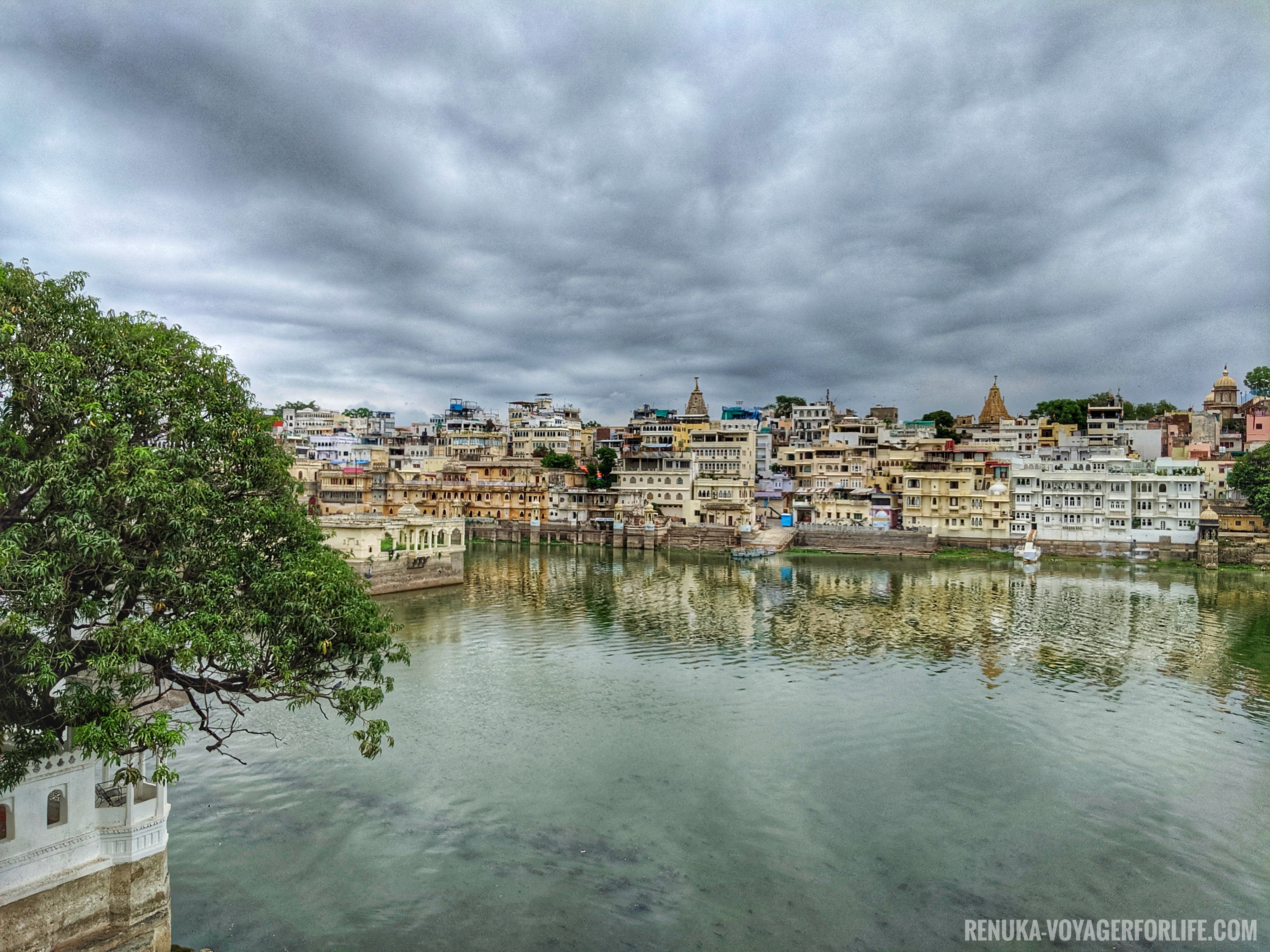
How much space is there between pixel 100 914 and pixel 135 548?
173 inches

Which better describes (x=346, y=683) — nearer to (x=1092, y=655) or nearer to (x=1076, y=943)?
(x=1076, y=943)

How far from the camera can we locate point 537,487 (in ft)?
232

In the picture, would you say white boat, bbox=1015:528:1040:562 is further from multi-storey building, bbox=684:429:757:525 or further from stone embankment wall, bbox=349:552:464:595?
stone embankment wall, bbox=349:552:464:595

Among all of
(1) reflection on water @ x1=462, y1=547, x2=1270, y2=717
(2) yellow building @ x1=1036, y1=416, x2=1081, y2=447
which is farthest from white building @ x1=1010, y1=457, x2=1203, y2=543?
(2) yellow building @ x1=1036, y1=416, x2=1081, y2=447

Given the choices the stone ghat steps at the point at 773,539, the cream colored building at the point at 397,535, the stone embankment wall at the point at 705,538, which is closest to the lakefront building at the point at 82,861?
the cream colored building at the point at 397,535

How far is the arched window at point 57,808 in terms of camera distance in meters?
8.30

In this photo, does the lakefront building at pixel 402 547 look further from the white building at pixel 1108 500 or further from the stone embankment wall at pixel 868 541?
the white building at pixel 1108 500

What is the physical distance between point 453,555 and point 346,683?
2217 cm

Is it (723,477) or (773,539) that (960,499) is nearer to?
(773,539)

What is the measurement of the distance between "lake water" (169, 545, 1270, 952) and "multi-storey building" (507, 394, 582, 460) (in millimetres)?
64006

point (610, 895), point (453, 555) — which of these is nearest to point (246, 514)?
point (610, 895)

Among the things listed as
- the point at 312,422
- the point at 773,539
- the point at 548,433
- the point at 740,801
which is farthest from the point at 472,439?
the point at 740,801

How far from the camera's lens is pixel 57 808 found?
838 cm

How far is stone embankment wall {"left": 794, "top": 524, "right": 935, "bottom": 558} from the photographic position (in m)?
59.4
